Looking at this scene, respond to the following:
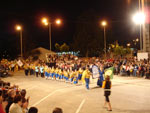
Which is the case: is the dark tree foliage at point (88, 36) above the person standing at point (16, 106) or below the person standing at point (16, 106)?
above

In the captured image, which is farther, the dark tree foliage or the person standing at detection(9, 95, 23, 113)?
the dark tree foliage

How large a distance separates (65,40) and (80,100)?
6052 centimetres

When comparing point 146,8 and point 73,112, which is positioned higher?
point 146,8

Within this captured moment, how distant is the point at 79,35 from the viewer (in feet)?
167

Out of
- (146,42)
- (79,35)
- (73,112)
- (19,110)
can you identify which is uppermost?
(79,35)

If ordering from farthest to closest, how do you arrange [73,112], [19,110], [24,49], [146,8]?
[24,49] → [146,8] → [73,112] → [19,110]

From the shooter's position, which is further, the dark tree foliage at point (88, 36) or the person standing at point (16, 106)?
the dark tree foliage at point (88, 36)

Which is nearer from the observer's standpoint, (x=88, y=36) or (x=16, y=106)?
(x=16, y=106)

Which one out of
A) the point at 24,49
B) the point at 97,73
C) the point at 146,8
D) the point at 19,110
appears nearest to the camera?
the point at 19,110

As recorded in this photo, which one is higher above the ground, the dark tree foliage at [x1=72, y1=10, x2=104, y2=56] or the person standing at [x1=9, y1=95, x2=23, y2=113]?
the dark tree foliage at [x1=72, y1=10, x2=104, y2=56]

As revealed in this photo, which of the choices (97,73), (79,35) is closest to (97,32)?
(79,35)

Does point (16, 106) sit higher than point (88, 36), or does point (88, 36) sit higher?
point (88, 36)

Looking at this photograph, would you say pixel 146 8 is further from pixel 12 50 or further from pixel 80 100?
pixel 12 50

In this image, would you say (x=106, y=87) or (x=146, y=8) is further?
(x=146, y=8)
